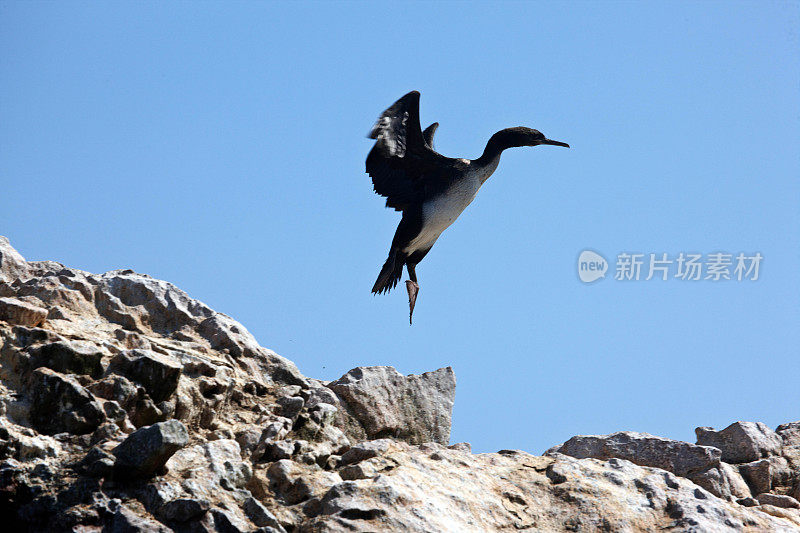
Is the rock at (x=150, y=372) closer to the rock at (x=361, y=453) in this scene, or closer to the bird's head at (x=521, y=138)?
the rock at (x=361, y=453)

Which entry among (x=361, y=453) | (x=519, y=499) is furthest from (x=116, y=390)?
(x=519, y=499)

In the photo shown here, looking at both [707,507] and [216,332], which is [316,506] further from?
[707,507]

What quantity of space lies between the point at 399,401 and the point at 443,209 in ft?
12.3

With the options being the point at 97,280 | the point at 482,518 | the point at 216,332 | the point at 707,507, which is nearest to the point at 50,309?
the point at 97,280

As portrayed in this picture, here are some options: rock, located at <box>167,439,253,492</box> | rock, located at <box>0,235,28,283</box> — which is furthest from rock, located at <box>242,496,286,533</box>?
rock, located at <box>0,235,28,283</box>

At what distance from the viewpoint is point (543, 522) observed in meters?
7.02

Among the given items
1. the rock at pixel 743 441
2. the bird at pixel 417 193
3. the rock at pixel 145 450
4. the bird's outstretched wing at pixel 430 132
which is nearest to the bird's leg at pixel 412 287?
the bird at pixel 417 193

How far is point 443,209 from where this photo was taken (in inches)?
465

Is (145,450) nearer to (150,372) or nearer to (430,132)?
(150,372)

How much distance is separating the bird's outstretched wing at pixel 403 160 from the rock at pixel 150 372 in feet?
16.5

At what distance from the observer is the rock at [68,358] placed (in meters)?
6.81

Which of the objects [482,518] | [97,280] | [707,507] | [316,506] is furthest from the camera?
[97,280]

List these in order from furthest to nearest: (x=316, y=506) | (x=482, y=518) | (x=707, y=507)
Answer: (x=707, y=507), (x=482, y=518), (x=316, y=506)

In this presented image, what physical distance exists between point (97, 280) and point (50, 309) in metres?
0.72
